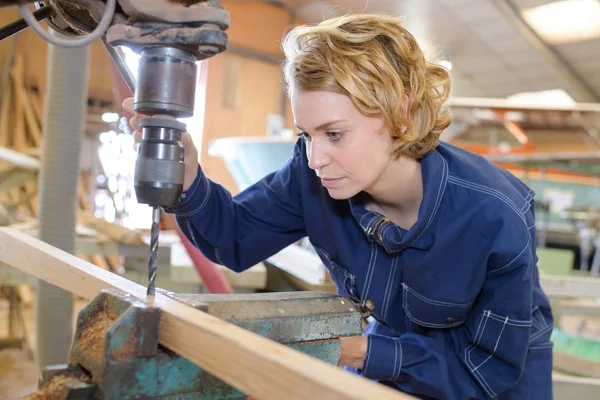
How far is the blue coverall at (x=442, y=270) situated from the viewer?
957 millimetres

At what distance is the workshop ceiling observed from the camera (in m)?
5.95

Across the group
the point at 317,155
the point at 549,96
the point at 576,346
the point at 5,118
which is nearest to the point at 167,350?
the point at 317,155

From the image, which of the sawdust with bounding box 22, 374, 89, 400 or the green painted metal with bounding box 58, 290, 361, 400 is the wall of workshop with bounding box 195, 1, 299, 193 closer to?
the green painted metal with bounding box 58, 290, 361, 400

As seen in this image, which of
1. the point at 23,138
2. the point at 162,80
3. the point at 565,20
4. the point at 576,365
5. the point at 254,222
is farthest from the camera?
the point at 565,20

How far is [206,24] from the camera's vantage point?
62cm

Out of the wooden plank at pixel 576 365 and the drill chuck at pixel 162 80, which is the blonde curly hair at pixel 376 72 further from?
the wooden plank at pixel 576 365

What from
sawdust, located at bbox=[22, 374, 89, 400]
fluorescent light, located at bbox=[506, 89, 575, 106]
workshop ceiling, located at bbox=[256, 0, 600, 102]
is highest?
workshop ceiling, located at bbox=[256, 0, 600, 102]

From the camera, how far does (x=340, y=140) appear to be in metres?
0.95

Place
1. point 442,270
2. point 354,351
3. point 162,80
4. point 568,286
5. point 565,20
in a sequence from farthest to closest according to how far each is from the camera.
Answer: point 565,20 → point 568,286 → point 442,270 → point 354,351 → point 162,80

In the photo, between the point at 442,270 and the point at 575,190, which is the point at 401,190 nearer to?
the point at 442,270

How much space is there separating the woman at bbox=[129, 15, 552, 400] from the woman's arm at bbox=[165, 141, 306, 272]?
1cm

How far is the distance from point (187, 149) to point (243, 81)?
6.51m

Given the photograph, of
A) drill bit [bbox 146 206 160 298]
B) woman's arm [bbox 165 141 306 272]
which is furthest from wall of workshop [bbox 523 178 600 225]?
drill bit [bbox 146 206 160 298]

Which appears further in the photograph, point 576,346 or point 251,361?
point 576,346
